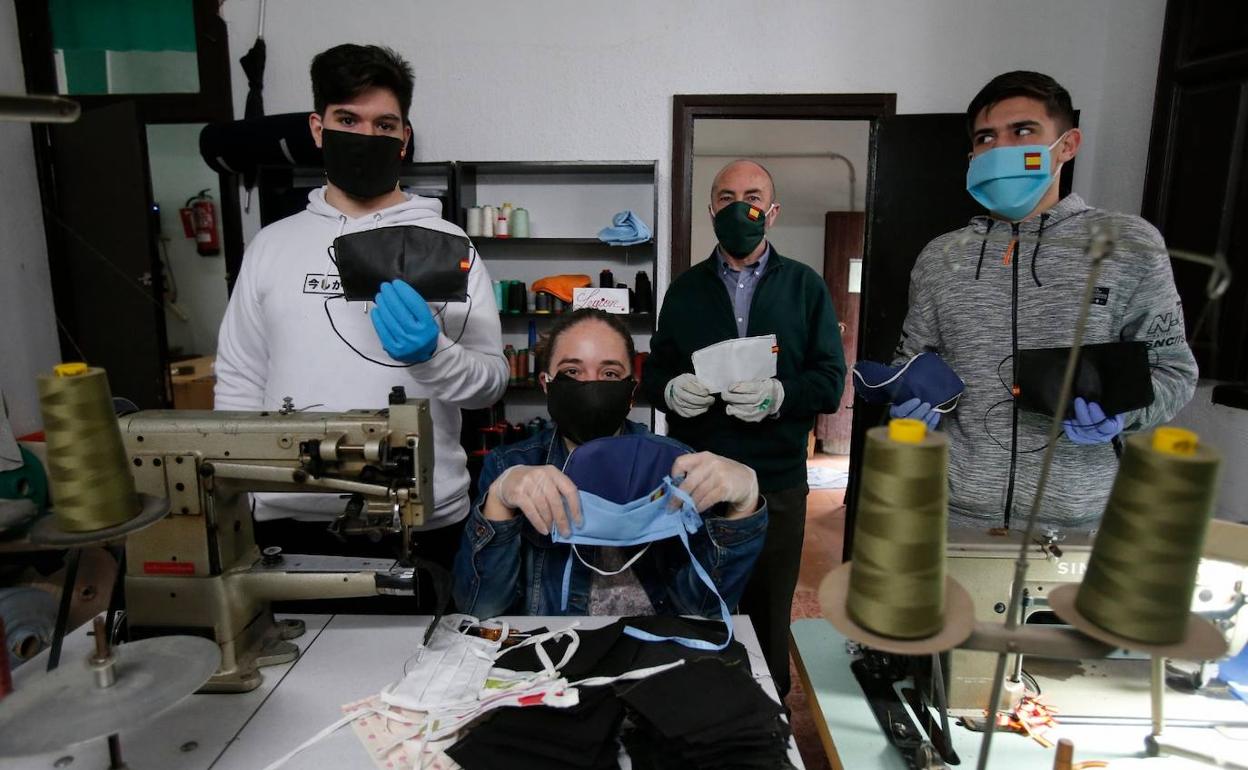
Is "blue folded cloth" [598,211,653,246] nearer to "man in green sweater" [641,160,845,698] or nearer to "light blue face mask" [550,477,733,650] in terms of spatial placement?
"man in green sweater" [641,160,845,698]

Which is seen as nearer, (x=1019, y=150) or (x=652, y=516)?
(x=652, y=516)

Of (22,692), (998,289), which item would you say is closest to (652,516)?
(22,692)

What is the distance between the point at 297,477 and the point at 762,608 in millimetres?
1646

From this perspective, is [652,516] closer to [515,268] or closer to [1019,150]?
[1019,150]

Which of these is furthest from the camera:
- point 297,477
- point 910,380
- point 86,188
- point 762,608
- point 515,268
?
point 515,268

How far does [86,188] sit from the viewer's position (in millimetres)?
3637

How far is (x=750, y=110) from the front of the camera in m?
3.66

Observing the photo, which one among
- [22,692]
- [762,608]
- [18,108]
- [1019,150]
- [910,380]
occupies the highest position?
[1019,150]

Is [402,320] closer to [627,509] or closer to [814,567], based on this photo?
[627,509]

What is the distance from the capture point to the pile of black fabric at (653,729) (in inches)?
37.9

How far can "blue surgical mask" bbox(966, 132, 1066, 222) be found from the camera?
1.67 metres

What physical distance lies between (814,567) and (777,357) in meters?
1.94

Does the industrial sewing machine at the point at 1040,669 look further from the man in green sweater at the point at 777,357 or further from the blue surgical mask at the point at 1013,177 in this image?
the man in green sweater at the point at 777,357

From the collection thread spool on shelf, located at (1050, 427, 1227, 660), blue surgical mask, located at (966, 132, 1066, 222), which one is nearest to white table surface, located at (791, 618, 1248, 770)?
thread spool on shelf, located at (1050, 427, 1227, 660)
